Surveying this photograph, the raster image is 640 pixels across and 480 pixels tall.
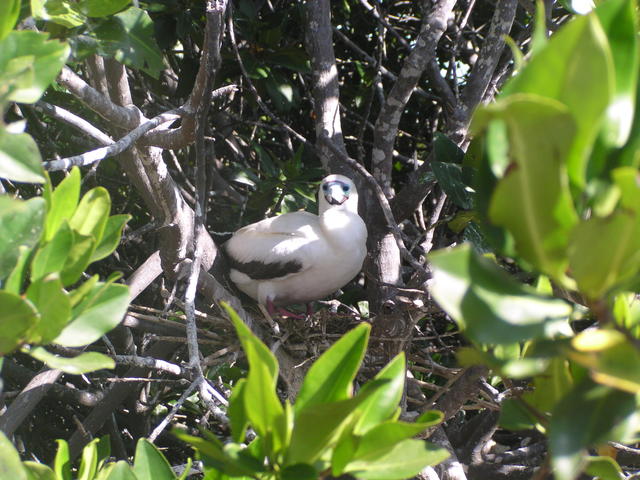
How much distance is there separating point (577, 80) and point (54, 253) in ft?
2.70

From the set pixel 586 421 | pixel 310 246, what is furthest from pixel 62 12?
pixel 310 246

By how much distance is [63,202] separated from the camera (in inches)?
50.1

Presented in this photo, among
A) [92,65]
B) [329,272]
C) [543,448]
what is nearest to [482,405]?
[543,448]

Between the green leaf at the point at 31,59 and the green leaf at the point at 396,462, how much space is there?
2.56 ft

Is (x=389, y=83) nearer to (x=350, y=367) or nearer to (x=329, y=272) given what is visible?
(x=329, y=272)

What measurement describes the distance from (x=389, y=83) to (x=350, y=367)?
376 centimetres

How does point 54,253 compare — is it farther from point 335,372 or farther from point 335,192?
point 335,192

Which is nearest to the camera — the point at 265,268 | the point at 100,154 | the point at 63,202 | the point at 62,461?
the point at 63,202

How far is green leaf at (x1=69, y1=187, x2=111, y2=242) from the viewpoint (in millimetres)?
1281

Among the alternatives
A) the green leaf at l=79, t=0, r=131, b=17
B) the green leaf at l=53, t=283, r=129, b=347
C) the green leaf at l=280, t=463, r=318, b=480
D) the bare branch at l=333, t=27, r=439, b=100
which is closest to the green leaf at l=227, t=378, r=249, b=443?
the green leaf at l=280, t=463, r=318, b=480

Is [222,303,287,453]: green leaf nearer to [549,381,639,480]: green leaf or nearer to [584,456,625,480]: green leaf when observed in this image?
[549,381,639,480]: green leaf

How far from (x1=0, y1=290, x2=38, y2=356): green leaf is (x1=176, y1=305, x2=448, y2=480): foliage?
A: 11.3 inches

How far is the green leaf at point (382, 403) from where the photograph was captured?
1.17m

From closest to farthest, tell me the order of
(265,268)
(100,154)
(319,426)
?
(319,426), (100,154), (265,268)
